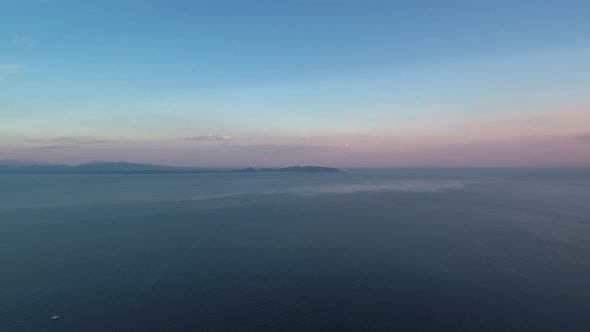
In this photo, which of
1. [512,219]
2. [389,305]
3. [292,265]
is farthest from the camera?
[512,219]

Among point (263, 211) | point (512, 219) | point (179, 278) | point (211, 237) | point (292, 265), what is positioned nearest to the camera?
point (179, 278)

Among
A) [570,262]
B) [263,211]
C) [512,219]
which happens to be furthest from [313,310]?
[512,219]

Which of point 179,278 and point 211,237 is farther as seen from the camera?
point 211,237

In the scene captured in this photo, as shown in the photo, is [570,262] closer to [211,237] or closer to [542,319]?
[542,319]

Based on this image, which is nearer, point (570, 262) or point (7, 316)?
point (7, 316)

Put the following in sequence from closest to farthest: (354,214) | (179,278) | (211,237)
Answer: (179,278)
(211,237)
(354,214)

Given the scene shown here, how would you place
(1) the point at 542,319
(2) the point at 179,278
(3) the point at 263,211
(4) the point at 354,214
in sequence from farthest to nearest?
(3) the point at 263,211
(4) the point at 354,214
(2) the point at 179,278
(1) the point at 542,319

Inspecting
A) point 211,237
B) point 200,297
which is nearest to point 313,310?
point 200,297

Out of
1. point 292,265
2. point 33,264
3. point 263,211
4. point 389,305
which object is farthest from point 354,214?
point 33,264

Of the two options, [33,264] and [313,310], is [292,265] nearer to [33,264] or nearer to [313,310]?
[313,310]
